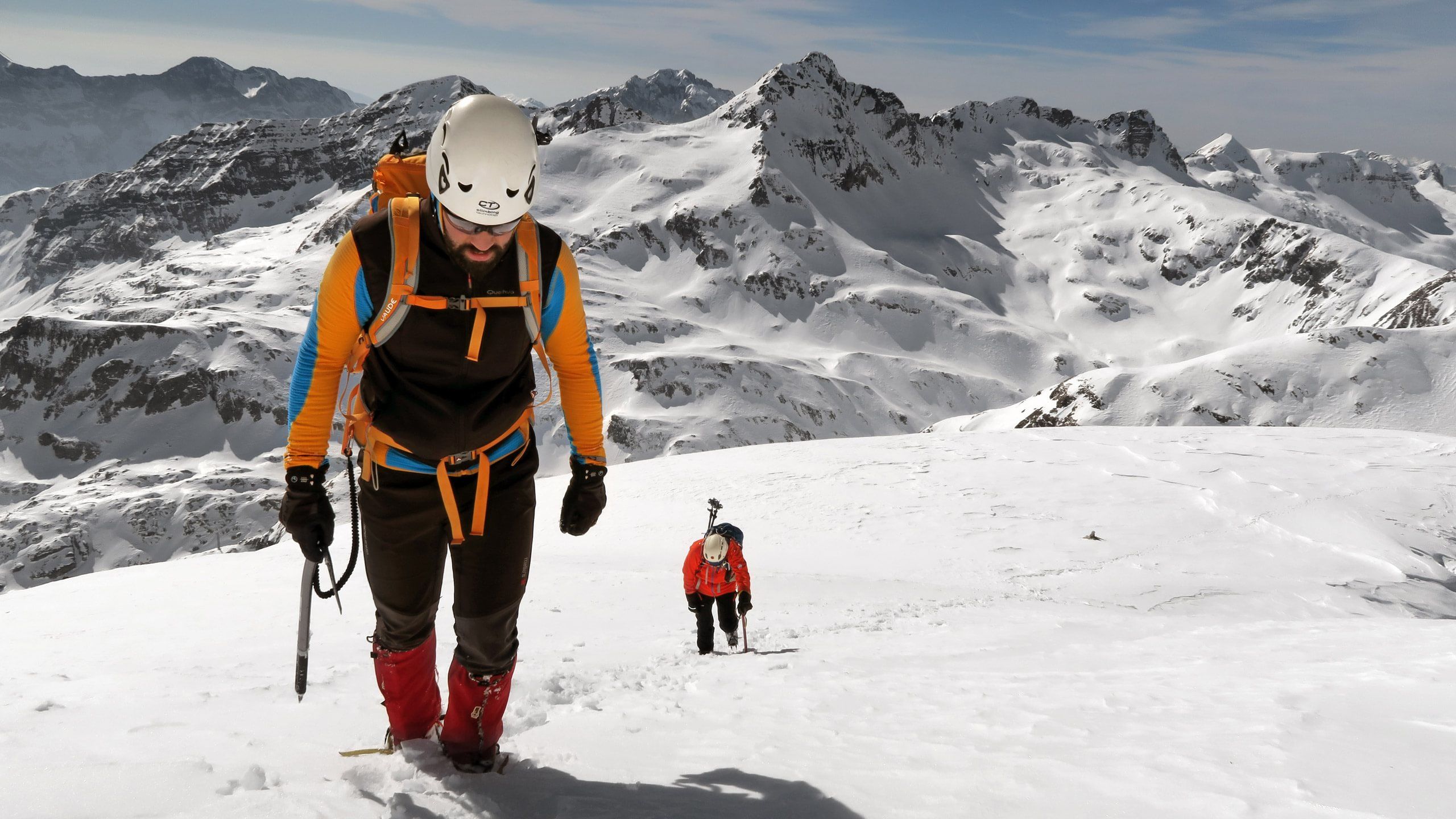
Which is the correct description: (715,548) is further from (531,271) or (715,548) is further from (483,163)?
(483,163)

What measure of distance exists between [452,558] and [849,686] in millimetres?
3711

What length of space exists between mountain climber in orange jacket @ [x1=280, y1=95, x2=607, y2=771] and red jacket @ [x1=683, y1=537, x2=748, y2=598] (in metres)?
5.25

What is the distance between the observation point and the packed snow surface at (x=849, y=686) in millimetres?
4195

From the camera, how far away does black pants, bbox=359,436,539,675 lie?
14.4 ft

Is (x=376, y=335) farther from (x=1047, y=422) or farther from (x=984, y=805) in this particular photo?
(x=1047, y=422)

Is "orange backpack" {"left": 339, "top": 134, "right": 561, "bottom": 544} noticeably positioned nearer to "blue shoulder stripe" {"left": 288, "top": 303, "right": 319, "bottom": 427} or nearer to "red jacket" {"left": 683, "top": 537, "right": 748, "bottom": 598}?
"blue shoulder stripe" {"left": 288, "top": 303, "right": 319, "bottom": 427}

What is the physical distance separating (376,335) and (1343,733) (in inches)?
220

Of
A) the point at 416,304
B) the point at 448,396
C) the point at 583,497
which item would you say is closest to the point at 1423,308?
the point at 583,497

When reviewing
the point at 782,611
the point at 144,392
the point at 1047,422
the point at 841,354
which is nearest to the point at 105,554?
the point at 144,392

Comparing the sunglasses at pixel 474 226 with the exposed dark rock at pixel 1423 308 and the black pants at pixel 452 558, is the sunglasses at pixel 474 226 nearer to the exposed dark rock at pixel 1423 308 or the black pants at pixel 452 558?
the black pants at pixel 452 558

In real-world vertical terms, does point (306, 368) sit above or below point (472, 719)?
above

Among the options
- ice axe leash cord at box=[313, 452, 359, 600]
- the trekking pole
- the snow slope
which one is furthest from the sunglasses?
the snow slope

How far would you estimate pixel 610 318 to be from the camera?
600ft

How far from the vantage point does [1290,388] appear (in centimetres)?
6694
